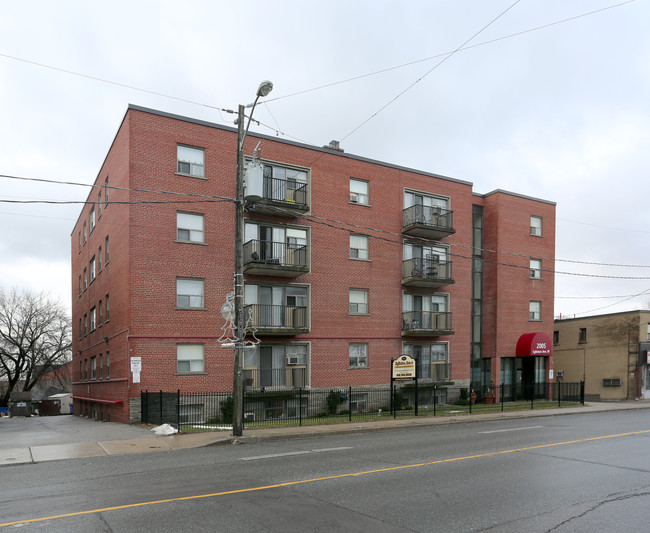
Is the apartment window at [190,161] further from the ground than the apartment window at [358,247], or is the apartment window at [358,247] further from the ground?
the apartment window at [190,161]

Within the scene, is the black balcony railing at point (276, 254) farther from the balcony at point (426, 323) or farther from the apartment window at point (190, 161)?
the balcony at point (426, 323)

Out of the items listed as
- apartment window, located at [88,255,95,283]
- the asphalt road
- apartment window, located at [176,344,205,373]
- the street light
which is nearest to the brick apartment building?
apartment window, located at [176,344,205,373]


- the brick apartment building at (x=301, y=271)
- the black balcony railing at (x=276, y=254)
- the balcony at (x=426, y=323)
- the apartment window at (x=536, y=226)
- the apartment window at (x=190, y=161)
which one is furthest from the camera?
the apartment window at (x=536, y=226)

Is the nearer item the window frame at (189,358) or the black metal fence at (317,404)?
the black metal fence at (317,404)

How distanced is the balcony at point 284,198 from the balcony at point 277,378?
23.5 ft

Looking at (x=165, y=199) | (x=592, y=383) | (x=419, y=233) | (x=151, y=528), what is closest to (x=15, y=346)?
(x=165, y=199)

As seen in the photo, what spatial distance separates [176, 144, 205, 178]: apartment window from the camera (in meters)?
23.5

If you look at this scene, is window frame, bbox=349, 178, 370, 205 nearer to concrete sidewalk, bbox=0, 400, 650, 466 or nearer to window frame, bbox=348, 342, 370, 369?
window frame, bbox=348, 342, 370, 369

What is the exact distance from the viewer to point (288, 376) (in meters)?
25.4

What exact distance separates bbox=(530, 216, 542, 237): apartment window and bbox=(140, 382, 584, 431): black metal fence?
374 inches

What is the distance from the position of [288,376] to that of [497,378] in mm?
14099

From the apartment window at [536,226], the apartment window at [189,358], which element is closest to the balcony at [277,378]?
the apartment window at [189,358]

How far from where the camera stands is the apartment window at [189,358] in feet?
74.7

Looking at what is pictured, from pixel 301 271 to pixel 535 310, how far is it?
57.6 feet
